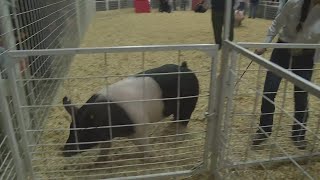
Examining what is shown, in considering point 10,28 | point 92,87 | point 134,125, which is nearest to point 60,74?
point 92,87

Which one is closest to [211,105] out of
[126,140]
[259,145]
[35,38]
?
[259,145]

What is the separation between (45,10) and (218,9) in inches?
110

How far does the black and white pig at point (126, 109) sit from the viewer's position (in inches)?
78.6

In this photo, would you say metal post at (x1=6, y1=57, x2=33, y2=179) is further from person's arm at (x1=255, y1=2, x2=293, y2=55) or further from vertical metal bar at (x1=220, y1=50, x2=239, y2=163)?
person's arm at (x1=255, y1=2, x2=293, y2=55)

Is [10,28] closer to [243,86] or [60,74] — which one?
[60,74]

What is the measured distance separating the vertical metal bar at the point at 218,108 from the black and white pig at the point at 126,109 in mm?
141

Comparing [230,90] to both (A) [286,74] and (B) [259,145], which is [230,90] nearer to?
(B) [259,145]

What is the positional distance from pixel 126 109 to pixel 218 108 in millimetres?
564

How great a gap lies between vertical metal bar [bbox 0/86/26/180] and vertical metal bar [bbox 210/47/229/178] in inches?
43.9

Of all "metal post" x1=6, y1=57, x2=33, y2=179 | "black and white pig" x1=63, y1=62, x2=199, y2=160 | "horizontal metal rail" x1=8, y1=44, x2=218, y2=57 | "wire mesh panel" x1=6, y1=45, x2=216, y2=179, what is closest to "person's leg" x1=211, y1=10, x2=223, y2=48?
"wire mesh panel" x1=6, y1=45, x2=216, y2=179

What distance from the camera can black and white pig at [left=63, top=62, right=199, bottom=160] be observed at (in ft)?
6.55

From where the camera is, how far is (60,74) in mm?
3695

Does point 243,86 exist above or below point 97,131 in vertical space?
below

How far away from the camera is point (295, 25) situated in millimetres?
2176
